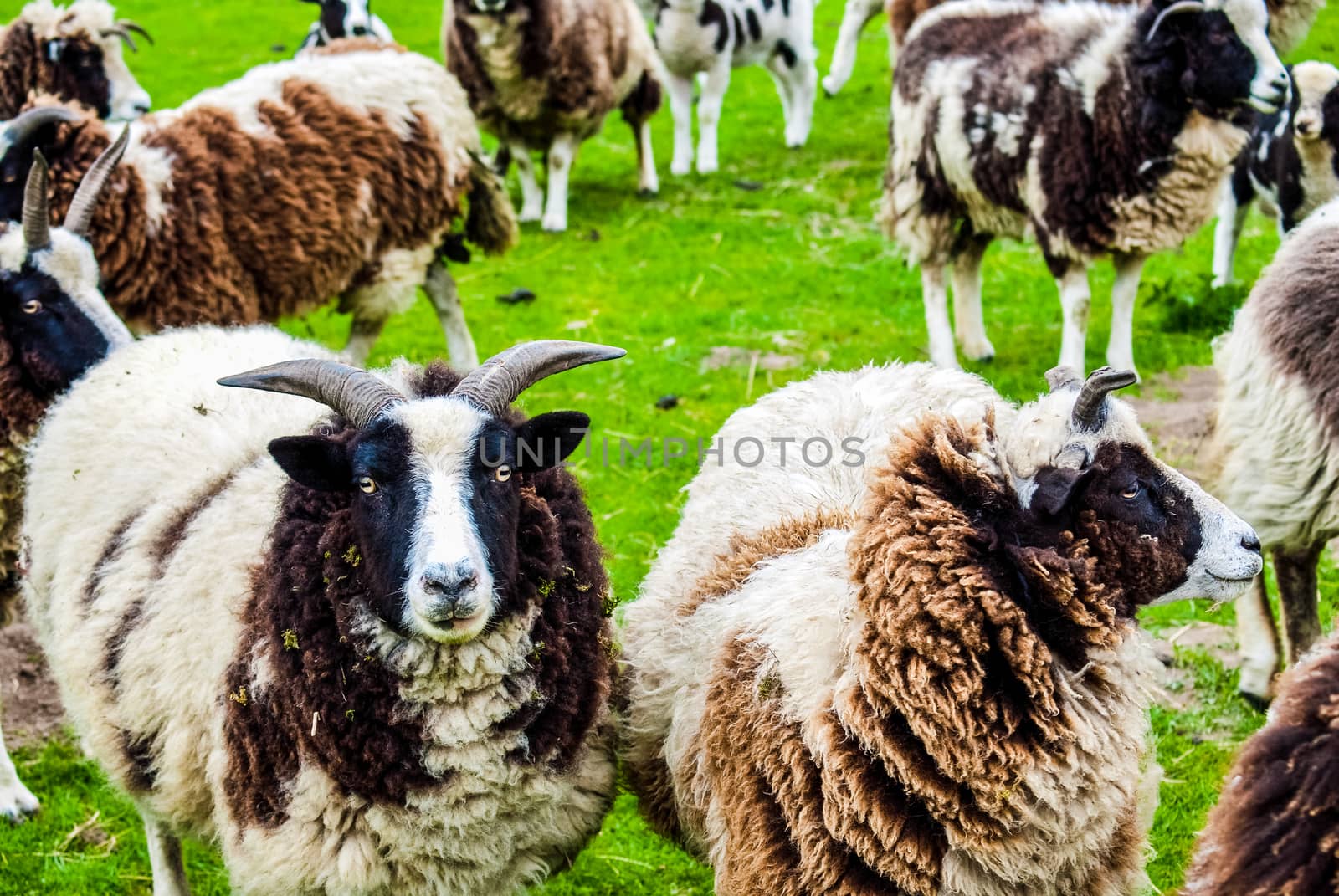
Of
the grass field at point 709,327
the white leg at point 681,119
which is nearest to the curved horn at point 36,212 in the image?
the grass field at point 709,327

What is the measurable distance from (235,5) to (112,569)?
2087cm

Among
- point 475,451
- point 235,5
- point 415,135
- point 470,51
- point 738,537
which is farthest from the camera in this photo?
point 235,5

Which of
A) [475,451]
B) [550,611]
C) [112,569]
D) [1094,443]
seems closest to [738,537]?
[550,611]

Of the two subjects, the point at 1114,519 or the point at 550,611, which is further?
the point at 550,611

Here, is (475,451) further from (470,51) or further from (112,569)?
(470,51)

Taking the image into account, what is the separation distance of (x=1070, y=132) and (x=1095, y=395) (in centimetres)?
424

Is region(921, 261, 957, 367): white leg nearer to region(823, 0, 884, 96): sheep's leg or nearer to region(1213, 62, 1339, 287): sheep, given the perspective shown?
region(1213, 62, 1339, 287): sheep

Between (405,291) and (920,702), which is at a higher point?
(920,702)

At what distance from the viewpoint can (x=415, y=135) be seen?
282 inches

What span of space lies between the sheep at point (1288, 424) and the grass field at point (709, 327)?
21.0 inches

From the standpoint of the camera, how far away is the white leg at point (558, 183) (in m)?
10.6

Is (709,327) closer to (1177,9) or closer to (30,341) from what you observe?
(1177,9)

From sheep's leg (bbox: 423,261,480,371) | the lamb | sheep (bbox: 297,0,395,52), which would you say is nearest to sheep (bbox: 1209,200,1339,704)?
sheep's leg (bbox: 423,261,480,371)

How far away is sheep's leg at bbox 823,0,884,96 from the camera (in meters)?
14.4
